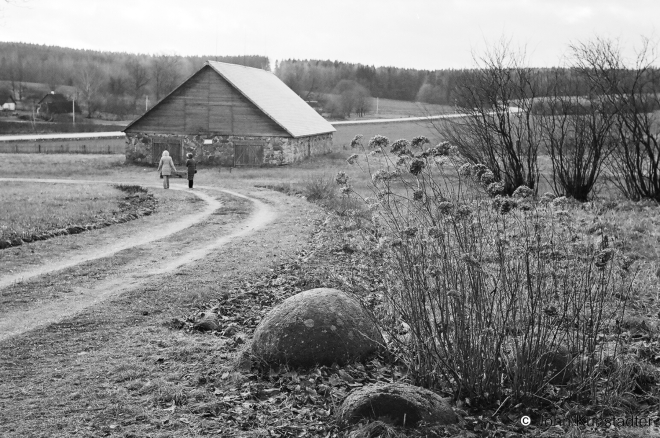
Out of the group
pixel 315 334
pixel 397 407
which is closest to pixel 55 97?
pixel 315 334

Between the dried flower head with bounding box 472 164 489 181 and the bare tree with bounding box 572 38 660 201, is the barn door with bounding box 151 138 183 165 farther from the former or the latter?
the dried flower head with bounding box 472 164 489 181

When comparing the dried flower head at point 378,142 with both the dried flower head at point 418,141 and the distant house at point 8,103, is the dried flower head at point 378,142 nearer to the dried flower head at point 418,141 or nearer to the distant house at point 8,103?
the dried flower head at point 418,141

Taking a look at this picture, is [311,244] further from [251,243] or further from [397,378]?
[397,378]

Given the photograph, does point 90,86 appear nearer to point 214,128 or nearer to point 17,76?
point 17,76

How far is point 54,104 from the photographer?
99062 millimetres

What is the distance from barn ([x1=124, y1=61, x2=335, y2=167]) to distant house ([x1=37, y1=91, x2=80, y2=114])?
6133cm

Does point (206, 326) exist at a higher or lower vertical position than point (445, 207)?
lower

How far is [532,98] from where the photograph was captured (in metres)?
24.9

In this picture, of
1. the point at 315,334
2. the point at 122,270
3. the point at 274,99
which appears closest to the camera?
the point at 315,334

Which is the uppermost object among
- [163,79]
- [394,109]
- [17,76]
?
[17,76]

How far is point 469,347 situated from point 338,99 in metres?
103

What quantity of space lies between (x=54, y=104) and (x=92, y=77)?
62.0 ft

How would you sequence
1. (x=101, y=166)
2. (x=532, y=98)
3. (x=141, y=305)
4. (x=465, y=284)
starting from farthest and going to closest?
(x=101, y=166), (x=532, y=98), (x=141, y=305), (x=465, y=284)

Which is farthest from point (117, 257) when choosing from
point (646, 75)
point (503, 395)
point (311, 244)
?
point (646, 75)
